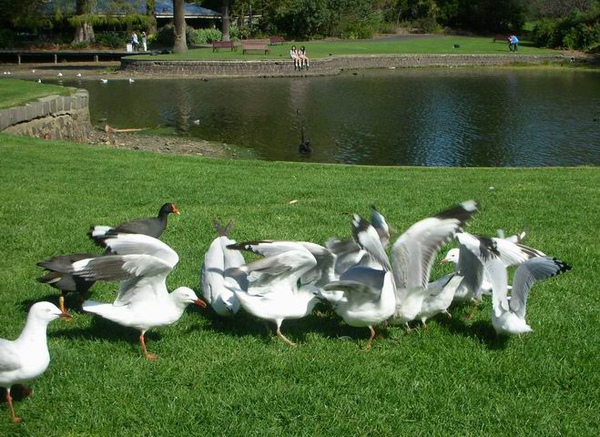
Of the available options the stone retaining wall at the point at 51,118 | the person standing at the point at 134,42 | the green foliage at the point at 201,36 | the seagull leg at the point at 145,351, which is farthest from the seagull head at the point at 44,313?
the green foliage at the point at 201,36

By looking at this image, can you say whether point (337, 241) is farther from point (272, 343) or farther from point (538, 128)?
point (538, 128)

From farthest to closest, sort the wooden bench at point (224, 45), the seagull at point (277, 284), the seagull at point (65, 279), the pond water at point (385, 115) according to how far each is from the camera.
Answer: the wooden bench at point (224, 45)
the pond water at point (385, 115)
the seagull at point (65, 279)
the seagull at point (277, 284)

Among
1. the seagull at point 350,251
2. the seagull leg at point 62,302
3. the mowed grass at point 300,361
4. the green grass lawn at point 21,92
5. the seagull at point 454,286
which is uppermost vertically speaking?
the green grass lawn at point 21,92

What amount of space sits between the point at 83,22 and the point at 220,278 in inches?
1821

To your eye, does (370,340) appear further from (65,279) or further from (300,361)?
(65,279)

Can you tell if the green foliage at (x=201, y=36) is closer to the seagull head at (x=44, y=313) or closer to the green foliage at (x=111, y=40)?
the green foliage at (x=111, y=40)

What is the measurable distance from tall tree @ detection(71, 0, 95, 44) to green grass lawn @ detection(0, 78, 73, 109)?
27.9m

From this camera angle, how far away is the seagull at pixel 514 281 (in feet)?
17.5

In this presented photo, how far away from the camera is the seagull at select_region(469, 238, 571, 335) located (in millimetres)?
5328

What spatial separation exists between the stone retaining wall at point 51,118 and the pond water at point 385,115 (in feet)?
15.9

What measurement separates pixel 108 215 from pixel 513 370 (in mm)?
5643

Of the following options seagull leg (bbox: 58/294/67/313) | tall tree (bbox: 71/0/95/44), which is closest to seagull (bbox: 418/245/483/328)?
seagull leg (bbox: 58/294/67/313)

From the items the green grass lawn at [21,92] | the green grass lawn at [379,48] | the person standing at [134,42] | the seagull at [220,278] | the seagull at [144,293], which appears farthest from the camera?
the person standing at [134,42]

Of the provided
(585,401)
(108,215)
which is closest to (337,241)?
(585,401)
